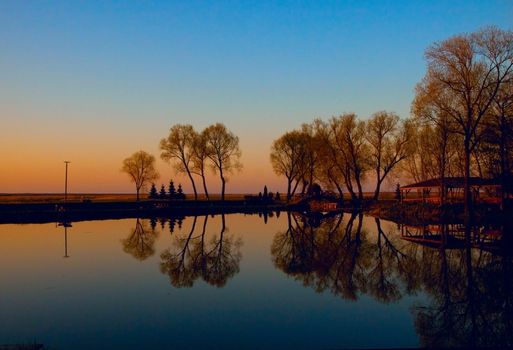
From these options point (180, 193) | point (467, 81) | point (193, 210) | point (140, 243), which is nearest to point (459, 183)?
point (467, 81)

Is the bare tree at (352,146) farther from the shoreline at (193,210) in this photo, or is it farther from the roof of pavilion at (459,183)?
the roof of pavilion at (459,183)

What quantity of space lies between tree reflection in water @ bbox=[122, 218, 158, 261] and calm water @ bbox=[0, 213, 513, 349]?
23 cm

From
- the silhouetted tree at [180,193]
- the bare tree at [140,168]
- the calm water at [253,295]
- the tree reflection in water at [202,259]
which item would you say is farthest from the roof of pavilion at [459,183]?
the bare tree at [140,168]

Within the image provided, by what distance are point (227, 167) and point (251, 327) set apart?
6996 cm

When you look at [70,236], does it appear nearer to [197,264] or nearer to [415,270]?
[197,264]

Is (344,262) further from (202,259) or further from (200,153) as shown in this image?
(200,153)

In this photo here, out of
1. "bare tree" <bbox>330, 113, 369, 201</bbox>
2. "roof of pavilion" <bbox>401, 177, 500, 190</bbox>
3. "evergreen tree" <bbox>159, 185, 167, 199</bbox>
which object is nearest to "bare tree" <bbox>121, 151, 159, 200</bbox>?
"evergreen tree" <bbox>159, 185, 167, 199</bbox>

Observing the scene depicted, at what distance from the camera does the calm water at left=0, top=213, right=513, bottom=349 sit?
1005 cm

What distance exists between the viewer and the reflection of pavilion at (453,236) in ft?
80.9

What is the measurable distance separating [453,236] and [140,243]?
69.3ft

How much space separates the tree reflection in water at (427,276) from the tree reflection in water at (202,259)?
8.38 feet

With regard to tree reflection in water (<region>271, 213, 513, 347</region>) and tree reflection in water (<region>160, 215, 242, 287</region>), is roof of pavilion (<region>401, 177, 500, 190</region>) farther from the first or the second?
tree reflection in water (<region>160, 215, 242, 287</region>)

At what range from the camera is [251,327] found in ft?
35.3

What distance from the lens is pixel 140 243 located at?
2730 centimetres
